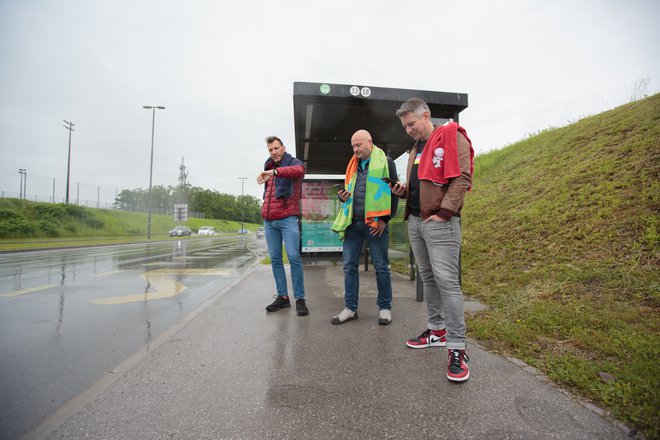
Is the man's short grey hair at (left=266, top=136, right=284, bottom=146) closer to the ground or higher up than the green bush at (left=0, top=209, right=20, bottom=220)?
higher up

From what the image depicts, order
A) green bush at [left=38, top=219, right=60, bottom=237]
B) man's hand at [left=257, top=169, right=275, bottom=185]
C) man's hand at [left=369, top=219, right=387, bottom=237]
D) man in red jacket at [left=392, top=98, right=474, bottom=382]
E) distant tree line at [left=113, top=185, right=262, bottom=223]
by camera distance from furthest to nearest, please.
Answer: distant tree line at [left=113, top=185, right=262, bottom=223] < green bush at [left=38, top=219, right=60, bottom=237] < man's hand at [left=257, top=169, right=275, bottom=185] < man's hand at [left=369, top=219, right=387, bottom=237] < man in red jacket at [left=392, top=98, right=474, bottom=382]

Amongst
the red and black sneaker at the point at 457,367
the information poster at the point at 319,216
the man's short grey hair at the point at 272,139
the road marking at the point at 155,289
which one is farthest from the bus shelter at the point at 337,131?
the red and black sneaker at the point at 457,367

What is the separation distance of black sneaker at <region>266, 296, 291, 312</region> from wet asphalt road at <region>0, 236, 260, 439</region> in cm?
102

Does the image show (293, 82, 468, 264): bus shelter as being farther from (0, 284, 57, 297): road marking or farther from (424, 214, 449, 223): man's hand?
(0, 284, 57, 297): road marking

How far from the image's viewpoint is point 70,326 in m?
3.32

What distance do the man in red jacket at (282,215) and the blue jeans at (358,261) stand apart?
634 millimetres

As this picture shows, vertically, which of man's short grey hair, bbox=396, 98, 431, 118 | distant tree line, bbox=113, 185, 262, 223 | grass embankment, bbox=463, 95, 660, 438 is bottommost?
grass embankment, bbox=463, 95, 660, 438

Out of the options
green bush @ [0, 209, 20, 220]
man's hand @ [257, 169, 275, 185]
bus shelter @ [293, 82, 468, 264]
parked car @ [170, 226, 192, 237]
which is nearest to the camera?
man's hand @ [257, 169, 275, 185]

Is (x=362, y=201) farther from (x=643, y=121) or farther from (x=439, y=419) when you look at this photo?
(x=643, y=121)

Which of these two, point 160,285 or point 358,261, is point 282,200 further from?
point 160,285

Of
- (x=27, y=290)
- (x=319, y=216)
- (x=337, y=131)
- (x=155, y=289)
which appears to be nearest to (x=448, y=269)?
(x=337, y=131)

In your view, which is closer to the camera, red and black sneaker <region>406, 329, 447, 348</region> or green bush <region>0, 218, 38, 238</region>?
red and black sneaker <region>406, 329, 447, 348</region>

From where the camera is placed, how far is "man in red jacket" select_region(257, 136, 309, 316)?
148 inches

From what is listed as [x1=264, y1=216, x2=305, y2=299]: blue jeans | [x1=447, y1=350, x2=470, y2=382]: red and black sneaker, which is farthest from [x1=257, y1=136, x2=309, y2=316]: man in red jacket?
[x1=447, y1=350, x2=470, y2=382]: red and black sneaker
